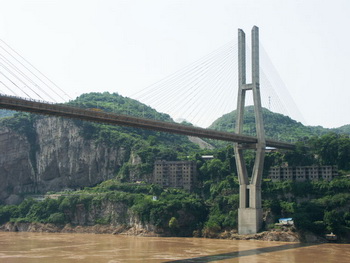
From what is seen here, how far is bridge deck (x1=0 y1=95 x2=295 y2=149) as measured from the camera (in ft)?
150

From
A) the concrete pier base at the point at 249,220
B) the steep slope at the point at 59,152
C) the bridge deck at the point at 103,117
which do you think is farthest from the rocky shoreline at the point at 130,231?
the steep slope at the point at 59,152

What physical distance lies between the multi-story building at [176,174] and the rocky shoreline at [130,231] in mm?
12708

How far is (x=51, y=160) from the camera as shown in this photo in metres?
107

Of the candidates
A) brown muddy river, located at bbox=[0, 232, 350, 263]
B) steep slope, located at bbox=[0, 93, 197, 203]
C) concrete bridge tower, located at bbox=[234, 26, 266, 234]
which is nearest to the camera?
brown muddy river, located at bbox=[0, 232, 350, 263]

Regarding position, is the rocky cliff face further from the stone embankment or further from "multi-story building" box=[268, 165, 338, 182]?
"multi-story building" box=[268, 165, 338, 182]

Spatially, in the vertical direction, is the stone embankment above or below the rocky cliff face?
below

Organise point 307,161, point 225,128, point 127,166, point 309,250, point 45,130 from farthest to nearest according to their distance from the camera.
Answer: point 225,128 → point 45,130 → point 127,166 → point 307,161 → point 309,250

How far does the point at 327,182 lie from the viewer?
6950cm

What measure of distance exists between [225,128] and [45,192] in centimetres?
6301

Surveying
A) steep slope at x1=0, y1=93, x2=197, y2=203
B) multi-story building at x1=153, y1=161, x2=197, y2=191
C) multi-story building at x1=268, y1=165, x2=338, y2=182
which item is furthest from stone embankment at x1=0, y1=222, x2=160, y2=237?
multi-story building at x1=268, y1=165, x2=338, y2=182

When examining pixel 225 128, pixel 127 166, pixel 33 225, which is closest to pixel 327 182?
pixel 127 166

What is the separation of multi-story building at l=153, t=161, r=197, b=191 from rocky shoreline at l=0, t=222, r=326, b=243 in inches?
500

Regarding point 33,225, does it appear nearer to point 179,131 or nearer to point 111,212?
point 111,212

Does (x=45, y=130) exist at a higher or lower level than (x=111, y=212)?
higher
